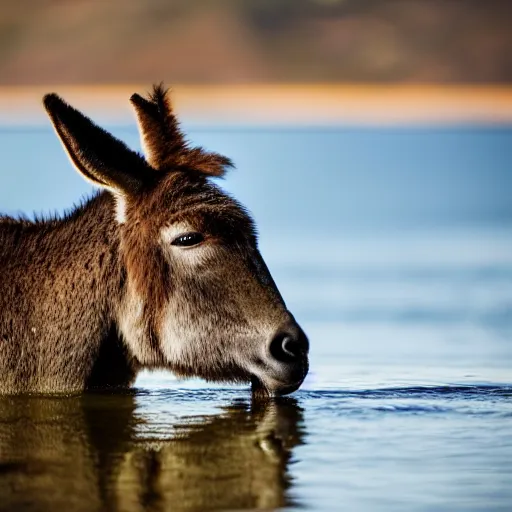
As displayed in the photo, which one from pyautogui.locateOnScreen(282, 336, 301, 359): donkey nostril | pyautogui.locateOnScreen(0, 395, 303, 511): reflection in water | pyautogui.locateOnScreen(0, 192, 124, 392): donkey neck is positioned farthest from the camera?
pyautogui.locateOnScreen(0, 192, 124, 392): donkey neck

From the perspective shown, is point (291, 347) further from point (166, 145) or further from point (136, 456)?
point (166, 145)

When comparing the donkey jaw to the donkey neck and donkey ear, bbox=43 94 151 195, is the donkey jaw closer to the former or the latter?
the donkey neck

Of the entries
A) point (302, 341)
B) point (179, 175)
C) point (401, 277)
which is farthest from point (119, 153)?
point (401, 277)

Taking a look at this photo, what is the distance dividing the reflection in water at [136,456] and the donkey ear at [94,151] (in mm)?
1303

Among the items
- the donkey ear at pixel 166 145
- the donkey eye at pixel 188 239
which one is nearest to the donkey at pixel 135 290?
the donkey eye at pixel 188 239

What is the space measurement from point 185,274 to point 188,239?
209 mm

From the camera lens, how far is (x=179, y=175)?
9102 mm

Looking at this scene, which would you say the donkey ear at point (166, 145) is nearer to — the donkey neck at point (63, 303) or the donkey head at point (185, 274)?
the donkey head at point (185, 274)

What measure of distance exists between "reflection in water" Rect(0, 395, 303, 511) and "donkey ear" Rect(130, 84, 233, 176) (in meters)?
1.46

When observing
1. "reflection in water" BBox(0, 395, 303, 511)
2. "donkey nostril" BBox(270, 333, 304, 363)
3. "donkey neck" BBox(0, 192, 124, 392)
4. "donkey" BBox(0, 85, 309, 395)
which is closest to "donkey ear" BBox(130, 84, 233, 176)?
"donkey" BBox(0, 85, 309, 395)

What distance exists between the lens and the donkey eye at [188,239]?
8891 millimetres

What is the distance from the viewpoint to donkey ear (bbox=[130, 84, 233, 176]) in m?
9.26

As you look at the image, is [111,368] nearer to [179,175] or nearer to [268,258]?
[179,175]

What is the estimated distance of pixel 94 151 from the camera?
8914mm
